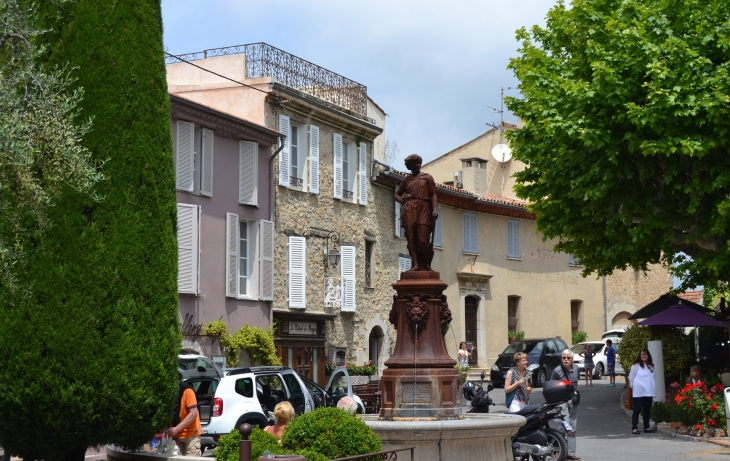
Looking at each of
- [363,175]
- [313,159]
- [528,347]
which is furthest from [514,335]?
[313,159]

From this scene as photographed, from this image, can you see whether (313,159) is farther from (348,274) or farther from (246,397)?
(246,397)

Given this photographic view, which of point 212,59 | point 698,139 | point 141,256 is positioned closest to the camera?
point 141,256

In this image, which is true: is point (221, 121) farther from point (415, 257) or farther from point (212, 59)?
point (415, 257)

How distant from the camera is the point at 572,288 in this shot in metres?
46.5

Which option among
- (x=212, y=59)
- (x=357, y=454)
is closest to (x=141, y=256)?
(x=357, y=454)

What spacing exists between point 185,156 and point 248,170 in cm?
284

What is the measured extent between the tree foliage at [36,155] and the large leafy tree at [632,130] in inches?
462

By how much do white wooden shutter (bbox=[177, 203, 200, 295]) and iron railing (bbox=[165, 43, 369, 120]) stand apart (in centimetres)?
488

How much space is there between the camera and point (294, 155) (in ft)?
102

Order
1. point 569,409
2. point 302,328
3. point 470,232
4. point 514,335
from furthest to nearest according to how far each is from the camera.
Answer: point 514,335, point 470,232, point 302,328, point 569,409

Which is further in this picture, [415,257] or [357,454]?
[415,257]

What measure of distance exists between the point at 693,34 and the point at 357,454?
12842 mm

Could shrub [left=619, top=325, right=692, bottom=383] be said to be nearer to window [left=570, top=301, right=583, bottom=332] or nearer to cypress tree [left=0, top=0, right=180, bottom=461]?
cypress tree [left=0, top=0, right=180, bottom=461]

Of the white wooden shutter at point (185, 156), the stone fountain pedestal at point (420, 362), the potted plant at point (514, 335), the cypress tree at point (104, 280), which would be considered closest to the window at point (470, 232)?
the potted plant at point (514, 335)
